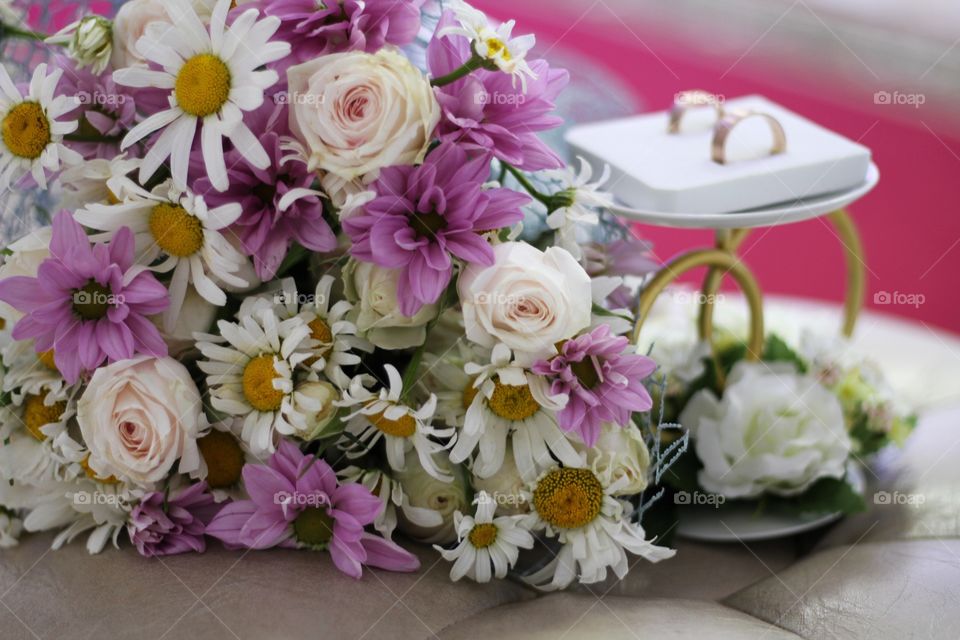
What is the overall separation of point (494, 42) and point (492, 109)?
47 millimetres

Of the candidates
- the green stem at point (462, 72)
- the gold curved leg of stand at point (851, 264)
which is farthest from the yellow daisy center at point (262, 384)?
the gold curved leg of stand at point (851, 264)

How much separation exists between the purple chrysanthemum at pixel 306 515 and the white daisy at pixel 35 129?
0.24 meters

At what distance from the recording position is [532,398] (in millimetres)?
628

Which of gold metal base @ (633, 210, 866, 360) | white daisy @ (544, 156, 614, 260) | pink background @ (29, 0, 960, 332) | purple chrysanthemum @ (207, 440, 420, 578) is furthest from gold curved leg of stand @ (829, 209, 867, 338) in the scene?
pink background @ (29, 0, 960, 332)

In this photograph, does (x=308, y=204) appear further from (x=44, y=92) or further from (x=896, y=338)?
(x=896, y=338)

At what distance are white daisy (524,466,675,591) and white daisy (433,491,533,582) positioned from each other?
12 millimetres

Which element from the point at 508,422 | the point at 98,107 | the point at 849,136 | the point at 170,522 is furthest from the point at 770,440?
the point at 849,136

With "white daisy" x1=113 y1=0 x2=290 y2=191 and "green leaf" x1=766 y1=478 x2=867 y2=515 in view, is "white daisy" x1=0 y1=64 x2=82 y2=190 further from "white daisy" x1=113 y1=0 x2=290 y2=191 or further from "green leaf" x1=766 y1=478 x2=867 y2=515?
"green leaf" x1=766 y1=478 x2=867 y2=515

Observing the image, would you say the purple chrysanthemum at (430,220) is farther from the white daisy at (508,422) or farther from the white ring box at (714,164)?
the white ring box at (714,164)

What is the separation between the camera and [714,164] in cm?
82

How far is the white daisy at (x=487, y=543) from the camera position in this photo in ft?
2.11

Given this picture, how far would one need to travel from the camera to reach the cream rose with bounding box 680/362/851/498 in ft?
2.60

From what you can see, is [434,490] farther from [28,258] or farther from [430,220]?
[28,258]

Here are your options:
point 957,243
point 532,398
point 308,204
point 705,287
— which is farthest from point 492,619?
point 957,243
